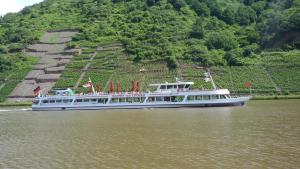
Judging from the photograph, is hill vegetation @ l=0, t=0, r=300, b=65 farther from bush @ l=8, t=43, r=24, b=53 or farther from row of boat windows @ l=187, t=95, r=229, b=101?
row of boat windows @ l=187, t=95, r=229, b=101

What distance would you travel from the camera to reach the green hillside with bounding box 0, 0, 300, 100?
274 ft

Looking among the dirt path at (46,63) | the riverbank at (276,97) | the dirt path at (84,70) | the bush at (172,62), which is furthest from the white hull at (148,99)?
the bush at (172,62)

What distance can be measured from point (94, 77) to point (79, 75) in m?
4.43

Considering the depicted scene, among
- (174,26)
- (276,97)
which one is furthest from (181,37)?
(276,97)

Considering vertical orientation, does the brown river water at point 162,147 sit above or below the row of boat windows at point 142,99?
below

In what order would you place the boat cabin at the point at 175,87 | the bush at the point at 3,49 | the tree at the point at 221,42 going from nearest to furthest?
the boat cabin at the point at 175,87 → the tree at the point at 221,42 → the bush at the point at 3,49

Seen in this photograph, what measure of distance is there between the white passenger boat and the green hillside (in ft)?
56.0

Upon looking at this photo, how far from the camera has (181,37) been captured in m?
102

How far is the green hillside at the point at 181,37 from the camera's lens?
8356 cm

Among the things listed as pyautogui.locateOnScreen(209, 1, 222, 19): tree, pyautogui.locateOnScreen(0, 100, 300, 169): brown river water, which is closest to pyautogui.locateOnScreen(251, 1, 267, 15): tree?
pyautogui.locateOnScreen(209, 1, 222, 19): tree

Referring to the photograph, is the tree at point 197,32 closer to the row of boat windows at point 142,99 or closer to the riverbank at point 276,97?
the riverbank at point 276,97

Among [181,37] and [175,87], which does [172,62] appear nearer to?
[181,37]

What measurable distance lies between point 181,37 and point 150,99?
138 feet

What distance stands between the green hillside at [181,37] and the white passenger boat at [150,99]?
1707cm
